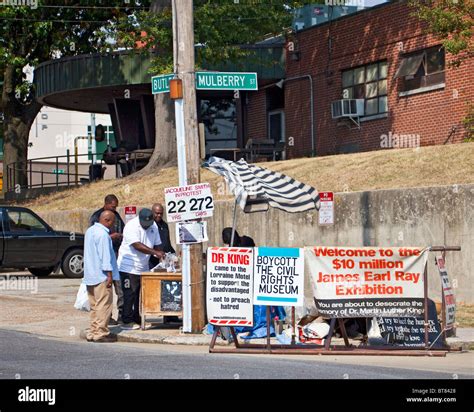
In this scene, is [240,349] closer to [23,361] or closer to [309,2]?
[23,361]

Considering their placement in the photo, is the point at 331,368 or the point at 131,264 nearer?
the point at 331,368

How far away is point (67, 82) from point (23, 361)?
2684 centimetres

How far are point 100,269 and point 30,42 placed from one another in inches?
1144

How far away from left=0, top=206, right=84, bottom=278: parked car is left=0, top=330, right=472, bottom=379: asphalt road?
10.7 m

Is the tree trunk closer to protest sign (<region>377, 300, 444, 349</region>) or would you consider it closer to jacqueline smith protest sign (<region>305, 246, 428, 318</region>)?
protest sign (<region>377, 300, 444, 349</region>)

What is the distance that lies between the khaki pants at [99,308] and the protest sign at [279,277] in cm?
230

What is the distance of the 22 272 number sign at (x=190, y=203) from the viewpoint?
15.8 metres

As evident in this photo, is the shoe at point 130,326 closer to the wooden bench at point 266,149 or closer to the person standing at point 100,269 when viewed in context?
the person standing at point 100,269

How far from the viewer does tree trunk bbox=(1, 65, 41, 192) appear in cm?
4459

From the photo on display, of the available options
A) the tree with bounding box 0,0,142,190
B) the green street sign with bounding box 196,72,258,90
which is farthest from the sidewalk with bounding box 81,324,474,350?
the tree with bounding box 0,0,142,190

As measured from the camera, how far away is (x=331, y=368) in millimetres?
12609

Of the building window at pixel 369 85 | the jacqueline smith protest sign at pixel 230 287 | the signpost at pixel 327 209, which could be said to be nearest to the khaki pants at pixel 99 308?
the jacqueline smith protest sign at pixel 230 287

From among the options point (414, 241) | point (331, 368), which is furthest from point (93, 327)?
point (414, 241)
